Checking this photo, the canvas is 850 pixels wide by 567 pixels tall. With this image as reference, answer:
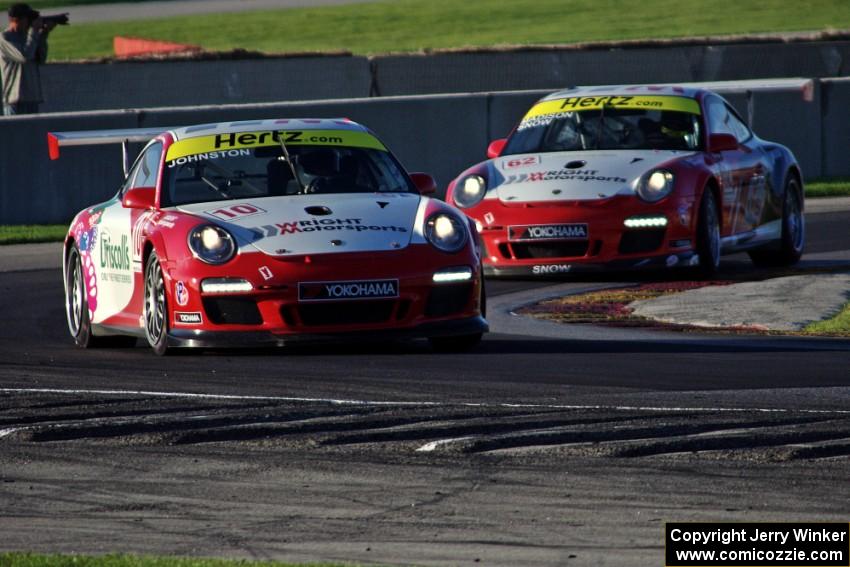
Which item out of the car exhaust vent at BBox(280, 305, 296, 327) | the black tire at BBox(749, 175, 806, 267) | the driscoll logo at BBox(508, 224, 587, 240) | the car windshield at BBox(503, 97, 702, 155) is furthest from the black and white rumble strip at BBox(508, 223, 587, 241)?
the car exhaust vent at BBox(280, 305, 296, 327)

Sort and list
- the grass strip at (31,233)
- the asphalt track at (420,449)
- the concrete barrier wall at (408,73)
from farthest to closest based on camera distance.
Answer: the concrete barrier wall at (408,73) → the grass strip at (31,233) → the asphalt track at (420,449)

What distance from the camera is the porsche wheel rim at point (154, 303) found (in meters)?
10.6

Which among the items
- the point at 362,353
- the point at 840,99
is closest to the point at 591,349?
the point at 362,353

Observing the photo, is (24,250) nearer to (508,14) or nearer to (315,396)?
(315,396)

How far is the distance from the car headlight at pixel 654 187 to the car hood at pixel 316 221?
3.52 metres

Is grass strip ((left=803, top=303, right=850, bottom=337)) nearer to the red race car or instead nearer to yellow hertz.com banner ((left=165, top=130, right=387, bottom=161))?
the red race car

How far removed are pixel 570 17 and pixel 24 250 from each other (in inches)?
1135

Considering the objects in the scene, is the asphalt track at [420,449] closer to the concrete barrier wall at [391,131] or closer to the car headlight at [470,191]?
the car headlight at [470,191]

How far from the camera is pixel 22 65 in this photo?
21547 millimetres

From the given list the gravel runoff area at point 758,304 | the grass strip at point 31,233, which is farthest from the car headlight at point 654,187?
the grass strip at point 31,233

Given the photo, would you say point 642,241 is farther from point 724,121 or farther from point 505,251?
point 724,121

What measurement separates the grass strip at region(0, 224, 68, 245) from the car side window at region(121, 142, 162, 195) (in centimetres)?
648

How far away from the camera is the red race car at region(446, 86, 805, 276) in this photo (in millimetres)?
14266

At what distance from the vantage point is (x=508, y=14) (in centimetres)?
4653
